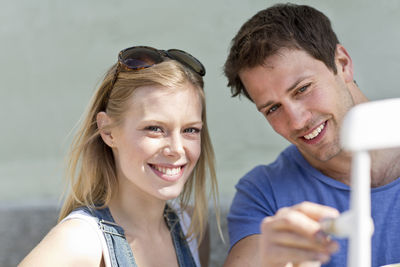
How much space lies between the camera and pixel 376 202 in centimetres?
168

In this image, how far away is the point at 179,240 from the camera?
184cm

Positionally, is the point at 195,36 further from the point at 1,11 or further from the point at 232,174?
the point at 1,11

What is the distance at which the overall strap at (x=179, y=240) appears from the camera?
1784 mm

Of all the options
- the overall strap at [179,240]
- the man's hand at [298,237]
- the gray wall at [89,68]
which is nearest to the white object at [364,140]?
the man's hand at [298,237]

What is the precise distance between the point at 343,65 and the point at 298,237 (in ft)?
3.73

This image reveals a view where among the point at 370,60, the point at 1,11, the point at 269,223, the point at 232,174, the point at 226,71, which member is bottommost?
the point at 269,223

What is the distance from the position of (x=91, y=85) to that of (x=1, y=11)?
62cm

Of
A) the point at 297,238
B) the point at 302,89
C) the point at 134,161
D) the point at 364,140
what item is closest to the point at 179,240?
the point at 134,161

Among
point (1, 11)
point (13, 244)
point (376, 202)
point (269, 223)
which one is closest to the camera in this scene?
point (269, 223)

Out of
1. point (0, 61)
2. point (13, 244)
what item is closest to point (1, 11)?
point (0, 61)

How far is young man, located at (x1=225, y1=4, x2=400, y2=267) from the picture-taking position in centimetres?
167

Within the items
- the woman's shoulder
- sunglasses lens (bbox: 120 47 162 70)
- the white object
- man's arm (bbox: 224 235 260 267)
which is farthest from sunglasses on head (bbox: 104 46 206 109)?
the white object

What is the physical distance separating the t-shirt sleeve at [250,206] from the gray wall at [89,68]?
0.91 meters

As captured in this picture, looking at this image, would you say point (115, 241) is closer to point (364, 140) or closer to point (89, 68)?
point (364, 140)
